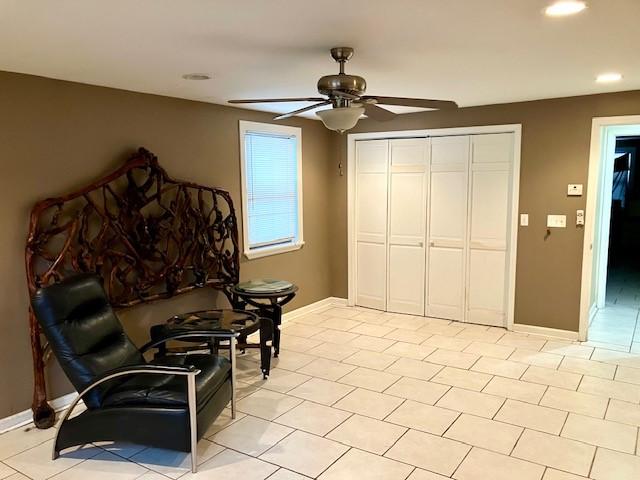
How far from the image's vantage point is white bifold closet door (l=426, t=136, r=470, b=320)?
208 inches

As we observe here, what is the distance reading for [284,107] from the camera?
15.5ft

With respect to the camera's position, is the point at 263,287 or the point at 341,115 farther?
the point at 263,287

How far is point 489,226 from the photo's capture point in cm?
517

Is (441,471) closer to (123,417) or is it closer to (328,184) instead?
(123,417)

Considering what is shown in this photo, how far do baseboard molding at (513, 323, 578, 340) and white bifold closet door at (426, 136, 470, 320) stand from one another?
0.64m

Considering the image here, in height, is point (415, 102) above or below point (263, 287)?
above

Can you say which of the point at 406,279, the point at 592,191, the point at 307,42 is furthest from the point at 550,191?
the point at 307,42

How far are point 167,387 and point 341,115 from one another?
1853mm

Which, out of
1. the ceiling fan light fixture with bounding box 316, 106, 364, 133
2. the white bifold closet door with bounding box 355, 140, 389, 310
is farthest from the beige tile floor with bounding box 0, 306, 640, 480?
the ceiling fan light fixture with bounding box 316, 106, 364, 133

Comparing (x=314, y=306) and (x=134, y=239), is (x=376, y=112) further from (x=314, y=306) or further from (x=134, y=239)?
(x=314, y=306)

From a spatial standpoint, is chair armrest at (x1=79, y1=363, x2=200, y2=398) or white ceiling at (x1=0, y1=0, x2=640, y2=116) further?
chair armrest at (x1=79, y1=363, x2=200, y2=398)

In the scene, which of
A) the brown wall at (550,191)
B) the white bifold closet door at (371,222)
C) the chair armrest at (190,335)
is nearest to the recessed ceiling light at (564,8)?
the chair armrest at (190,335)

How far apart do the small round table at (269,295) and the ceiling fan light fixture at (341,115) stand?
1957 millimetres

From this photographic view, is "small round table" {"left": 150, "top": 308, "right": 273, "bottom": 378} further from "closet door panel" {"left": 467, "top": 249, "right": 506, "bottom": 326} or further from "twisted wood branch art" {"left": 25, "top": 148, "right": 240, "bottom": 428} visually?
"closet door panel" {"left": 467, "top": 249, "right": 506, "bottom": 326}
